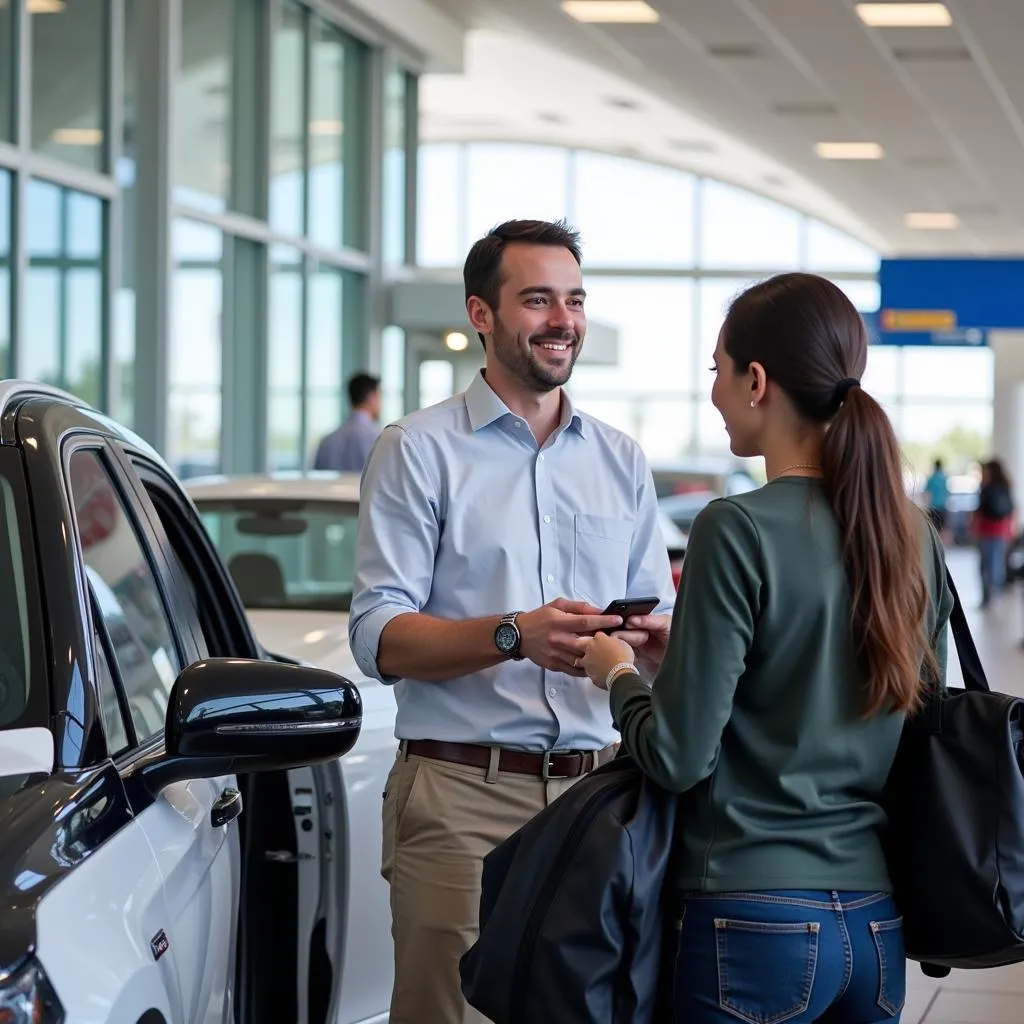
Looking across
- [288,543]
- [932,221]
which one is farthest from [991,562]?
[288,543]

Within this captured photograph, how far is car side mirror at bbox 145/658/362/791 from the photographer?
2057 millimetres

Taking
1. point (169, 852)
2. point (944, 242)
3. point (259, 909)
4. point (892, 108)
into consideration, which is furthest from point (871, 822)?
point (944, 242)

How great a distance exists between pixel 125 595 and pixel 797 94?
15.2 m

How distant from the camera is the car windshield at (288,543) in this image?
6031 mm

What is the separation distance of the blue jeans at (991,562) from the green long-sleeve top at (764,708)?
18903 mm

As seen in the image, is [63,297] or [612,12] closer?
[63,297]

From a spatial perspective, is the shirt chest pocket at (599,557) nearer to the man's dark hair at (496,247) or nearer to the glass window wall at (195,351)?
the man's dark hair at (496,247)

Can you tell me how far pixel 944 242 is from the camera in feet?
92.7

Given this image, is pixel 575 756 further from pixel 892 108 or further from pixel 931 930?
pixel 892 108

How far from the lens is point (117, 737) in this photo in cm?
229

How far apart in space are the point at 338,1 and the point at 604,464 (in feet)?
40.7

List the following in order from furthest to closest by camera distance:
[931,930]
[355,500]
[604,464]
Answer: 1. [355,500]
2. [604,464]
3. [931,930]

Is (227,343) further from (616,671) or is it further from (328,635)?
(616,671)

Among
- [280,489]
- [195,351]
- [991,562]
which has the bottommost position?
[991,562]
